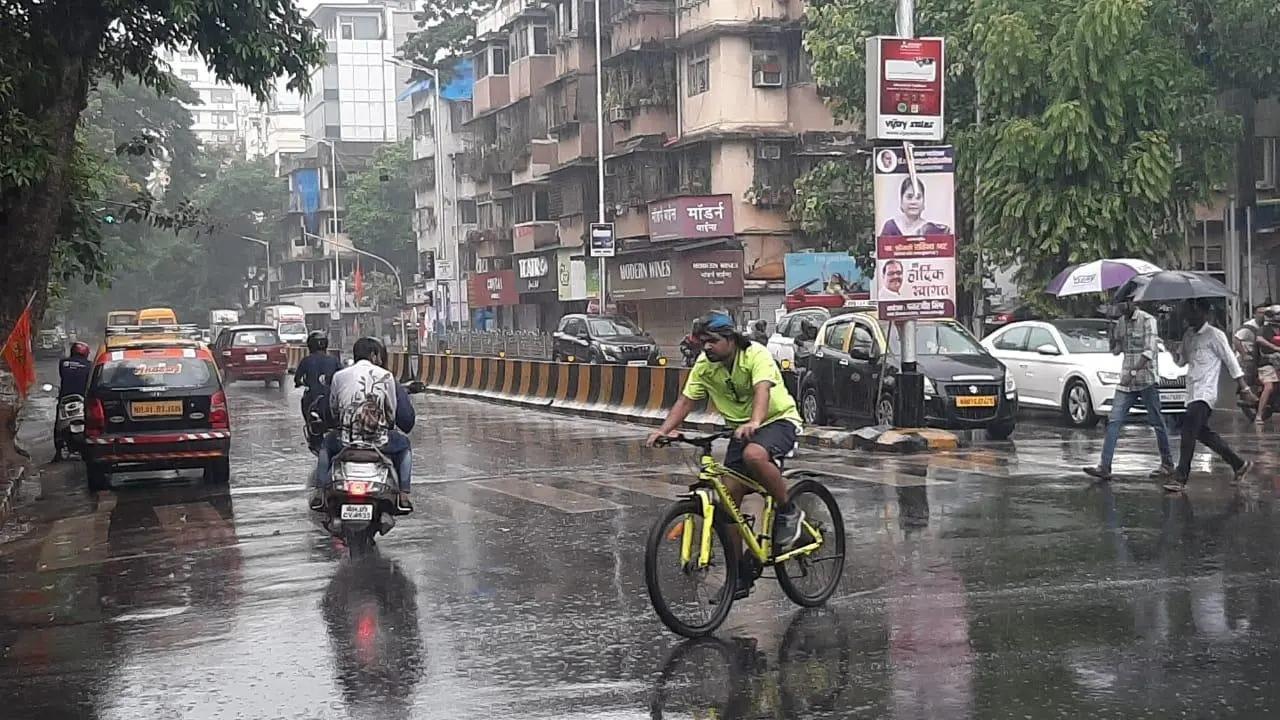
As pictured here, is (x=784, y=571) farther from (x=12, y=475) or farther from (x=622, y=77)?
(x=622, y=77)

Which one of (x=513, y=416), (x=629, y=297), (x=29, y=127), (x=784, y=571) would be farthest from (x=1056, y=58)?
(x=629, y=297)

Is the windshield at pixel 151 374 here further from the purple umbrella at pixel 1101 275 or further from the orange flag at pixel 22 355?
the purple umbrella at pixel 1101 275

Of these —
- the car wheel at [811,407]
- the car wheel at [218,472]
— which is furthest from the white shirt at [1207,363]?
the car wheel at [218,472]

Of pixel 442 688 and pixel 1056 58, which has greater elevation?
pixel 1056 58

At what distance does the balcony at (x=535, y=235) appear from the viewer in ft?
194

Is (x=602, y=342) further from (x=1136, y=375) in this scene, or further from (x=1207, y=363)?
(x=1207, y=363)

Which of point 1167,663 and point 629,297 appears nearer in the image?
point 1167,663

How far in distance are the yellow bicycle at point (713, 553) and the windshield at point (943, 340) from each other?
11.7 m

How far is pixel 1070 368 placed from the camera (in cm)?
2061

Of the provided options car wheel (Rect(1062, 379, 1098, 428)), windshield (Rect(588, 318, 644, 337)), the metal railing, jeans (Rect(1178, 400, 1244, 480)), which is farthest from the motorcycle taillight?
the metal railing

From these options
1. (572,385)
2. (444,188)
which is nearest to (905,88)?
(572,385)

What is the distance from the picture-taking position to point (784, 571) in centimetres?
791

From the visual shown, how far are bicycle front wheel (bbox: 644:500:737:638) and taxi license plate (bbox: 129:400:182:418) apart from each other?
9.75 meters

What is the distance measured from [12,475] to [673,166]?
3400cm
